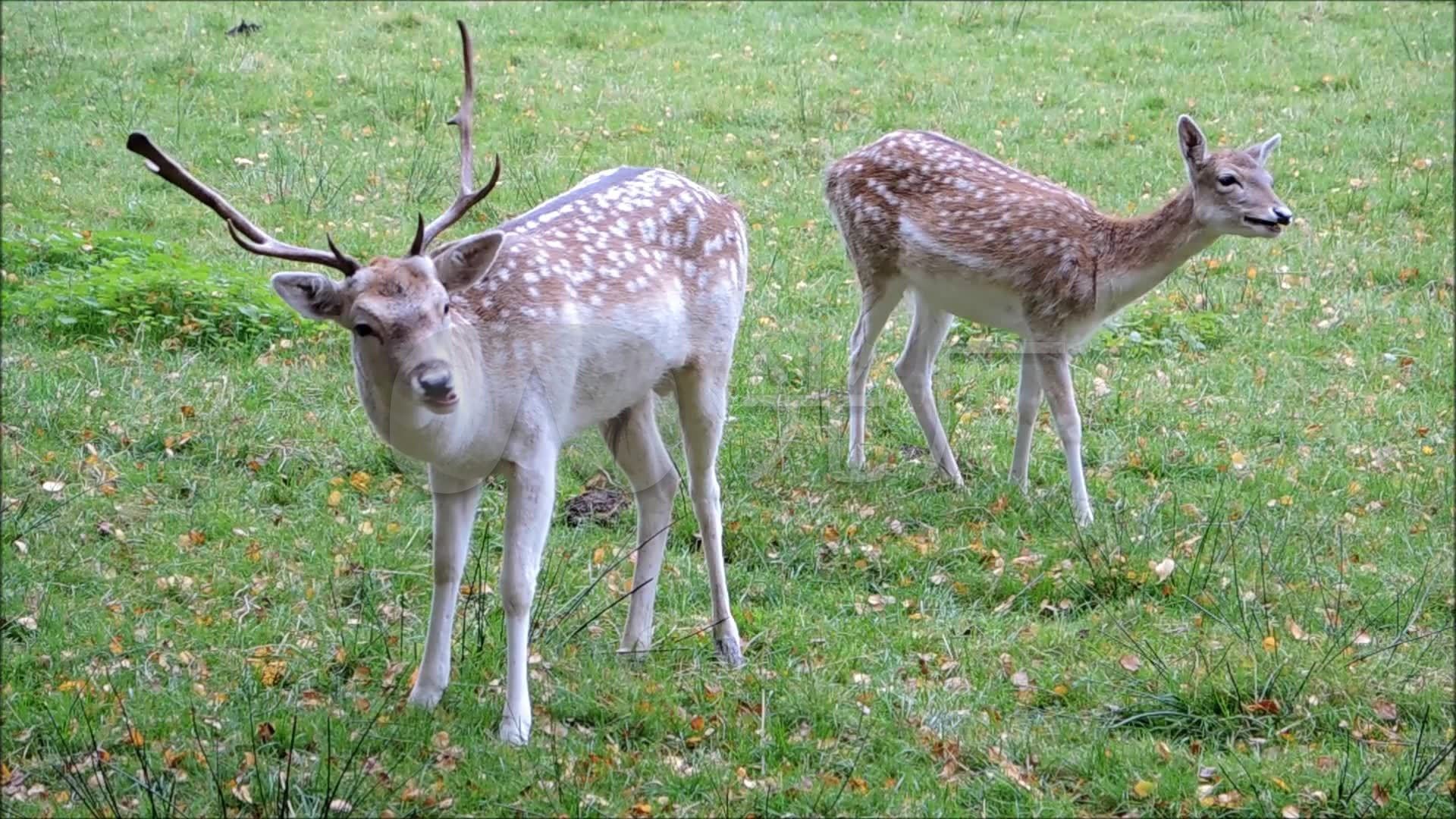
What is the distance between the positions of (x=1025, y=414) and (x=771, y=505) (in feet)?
3.90

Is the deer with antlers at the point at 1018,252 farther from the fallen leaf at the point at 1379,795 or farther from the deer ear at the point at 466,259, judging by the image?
the deer ear at the point at 466,259

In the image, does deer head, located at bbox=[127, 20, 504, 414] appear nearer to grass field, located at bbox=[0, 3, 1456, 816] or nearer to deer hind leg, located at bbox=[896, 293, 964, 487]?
grass field, located at bbox=[0, 3, 1456, 816]

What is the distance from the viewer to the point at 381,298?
459 cm

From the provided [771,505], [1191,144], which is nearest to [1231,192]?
[1191,144]

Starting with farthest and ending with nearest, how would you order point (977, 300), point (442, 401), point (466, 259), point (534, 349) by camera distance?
1. point (977, 300)
2. point (534, 349)
3. point (466, 259)
4. point (442, 401)

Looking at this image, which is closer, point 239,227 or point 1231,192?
point 239,227

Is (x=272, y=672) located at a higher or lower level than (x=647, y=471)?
lower

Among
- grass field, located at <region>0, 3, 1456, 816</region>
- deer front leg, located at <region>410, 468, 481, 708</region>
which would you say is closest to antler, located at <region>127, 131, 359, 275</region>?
deer front leg, located at <region>410, 468, 481, 708</region>

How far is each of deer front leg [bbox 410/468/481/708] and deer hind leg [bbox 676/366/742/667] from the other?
2.82 ft

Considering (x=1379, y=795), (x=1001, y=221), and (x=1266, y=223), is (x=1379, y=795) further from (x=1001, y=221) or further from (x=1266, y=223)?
(x=1001, y=221)

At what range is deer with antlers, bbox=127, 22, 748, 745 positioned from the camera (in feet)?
15.2

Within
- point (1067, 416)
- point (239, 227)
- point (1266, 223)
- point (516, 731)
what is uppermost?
point (239, 227)

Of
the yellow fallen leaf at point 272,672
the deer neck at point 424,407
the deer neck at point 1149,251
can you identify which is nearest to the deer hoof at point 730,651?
the deer neck at point 424,407

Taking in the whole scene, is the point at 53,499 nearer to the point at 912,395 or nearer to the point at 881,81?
the point at 912,395
